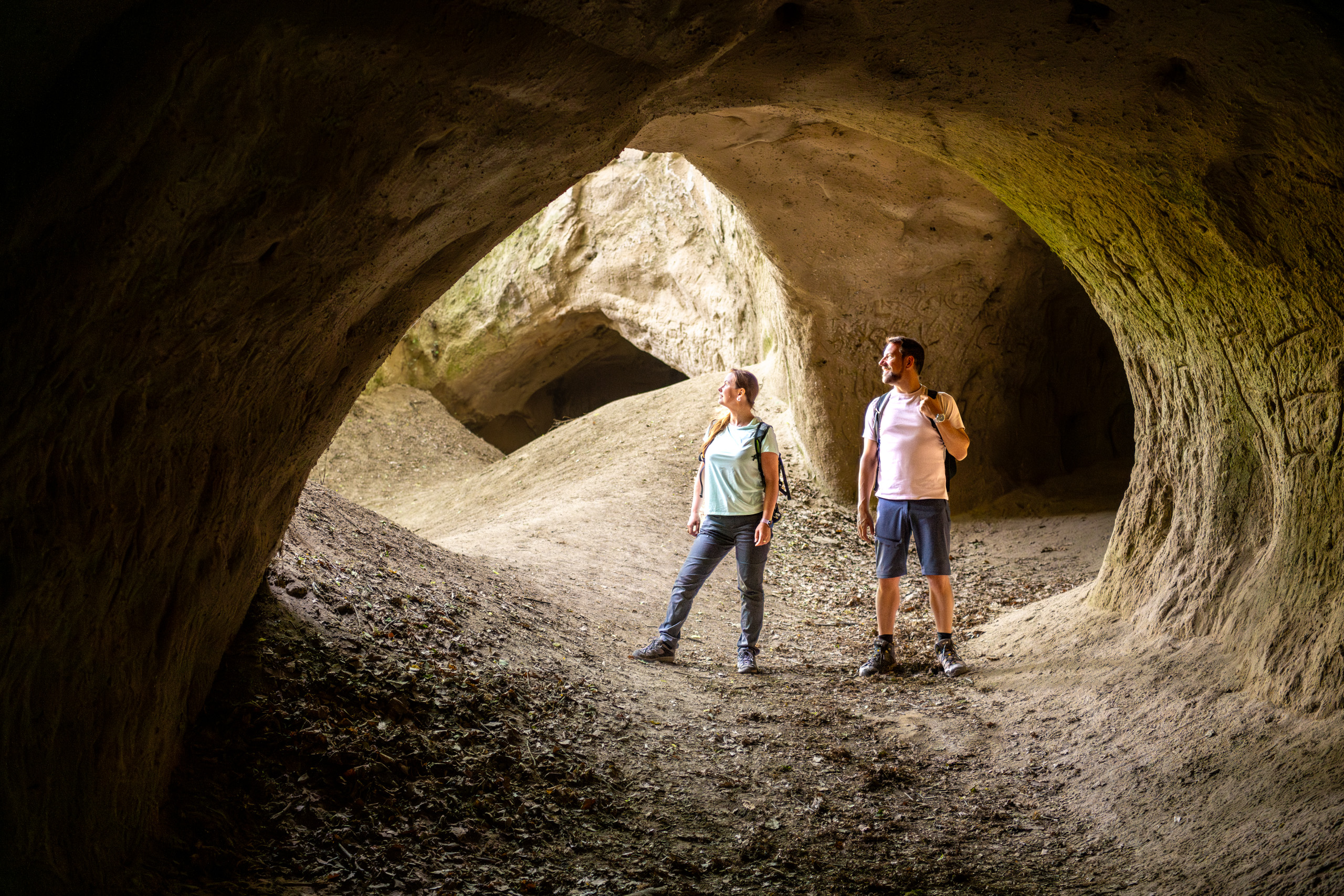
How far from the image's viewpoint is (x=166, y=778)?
9.25ft

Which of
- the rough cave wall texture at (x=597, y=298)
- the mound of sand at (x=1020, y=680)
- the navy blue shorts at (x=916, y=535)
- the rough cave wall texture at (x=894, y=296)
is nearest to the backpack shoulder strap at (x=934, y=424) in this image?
the navy blue shorts at (x=916, y=535)

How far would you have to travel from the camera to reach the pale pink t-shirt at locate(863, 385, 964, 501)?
5262mm

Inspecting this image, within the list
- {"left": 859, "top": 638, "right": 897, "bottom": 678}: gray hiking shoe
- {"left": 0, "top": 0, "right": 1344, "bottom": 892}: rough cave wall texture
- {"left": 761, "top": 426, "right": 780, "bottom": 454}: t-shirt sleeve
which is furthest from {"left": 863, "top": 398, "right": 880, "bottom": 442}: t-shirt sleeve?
{"left": 0, "top": 0, "right": 1344, "bottom": 892}: rough cave wall texture

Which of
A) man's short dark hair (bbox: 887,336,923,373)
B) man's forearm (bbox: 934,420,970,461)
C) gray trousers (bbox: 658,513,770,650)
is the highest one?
man's short dark hair (bbox: 887,336,923,373)

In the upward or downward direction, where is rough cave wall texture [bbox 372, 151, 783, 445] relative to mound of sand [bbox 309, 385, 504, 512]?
upward

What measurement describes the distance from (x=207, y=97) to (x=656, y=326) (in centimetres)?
1378

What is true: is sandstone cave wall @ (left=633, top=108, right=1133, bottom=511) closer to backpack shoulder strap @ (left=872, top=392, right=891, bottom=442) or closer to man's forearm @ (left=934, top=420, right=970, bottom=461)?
backpack shoulder strap @ (left=872, top=392, right=891, bottom=442)

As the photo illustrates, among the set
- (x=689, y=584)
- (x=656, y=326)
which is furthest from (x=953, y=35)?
(x=656, y=326)

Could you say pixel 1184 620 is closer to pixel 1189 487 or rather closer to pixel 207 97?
pixel 1189 487

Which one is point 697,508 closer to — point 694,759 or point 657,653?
point 657,653

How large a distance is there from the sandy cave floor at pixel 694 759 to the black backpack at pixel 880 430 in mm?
1157

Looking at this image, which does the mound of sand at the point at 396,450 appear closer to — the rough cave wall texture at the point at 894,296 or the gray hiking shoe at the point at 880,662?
the rough cave wall texture at the point at 894,296

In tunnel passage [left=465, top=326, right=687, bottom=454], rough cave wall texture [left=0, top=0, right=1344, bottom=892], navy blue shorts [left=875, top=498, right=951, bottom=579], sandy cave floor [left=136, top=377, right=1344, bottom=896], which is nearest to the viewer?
rough cave wall texture [left=0, top=0, right=1344, bottom=892]

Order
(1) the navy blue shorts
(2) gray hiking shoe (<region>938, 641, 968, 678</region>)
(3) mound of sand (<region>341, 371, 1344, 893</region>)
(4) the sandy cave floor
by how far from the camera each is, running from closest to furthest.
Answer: (4) the sandy cave floor, (3) mound of sand (<region>341, 371, 1344, 893</region>), (1) the navy blue shorts, (2) gray hiking shoe (<region>938, 641, 968, 678</region>)
